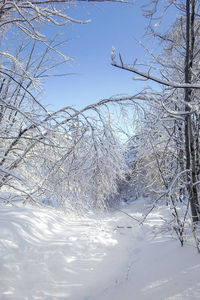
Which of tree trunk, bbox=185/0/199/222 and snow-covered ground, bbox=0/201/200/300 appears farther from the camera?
tree trunk, bbox=185/0/199/222

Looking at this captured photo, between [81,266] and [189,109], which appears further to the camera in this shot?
[81,266]

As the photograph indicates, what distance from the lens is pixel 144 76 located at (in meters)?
0.95

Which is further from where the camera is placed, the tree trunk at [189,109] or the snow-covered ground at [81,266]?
the tree trunk at [189,109]

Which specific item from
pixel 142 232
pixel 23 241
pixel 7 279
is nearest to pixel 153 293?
pixel 7 279

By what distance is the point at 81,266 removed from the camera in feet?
13.1

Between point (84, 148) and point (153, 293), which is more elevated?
point (84, 148)

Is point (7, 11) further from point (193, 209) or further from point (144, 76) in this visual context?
point (193, 209)

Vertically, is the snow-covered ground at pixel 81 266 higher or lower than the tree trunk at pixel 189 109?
lower

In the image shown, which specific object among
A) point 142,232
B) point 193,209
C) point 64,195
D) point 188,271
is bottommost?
point 142,232

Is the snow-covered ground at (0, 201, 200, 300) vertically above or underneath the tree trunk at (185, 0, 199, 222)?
underneath

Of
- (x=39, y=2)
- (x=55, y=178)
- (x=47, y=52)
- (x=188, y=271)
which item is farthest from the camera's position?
(x=47, y=52)

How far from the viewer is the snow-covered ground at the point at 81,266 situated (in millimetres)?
2457

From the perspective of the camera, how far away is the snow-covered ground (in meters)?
2.46

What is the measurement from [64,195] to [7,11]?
9.58 ft
